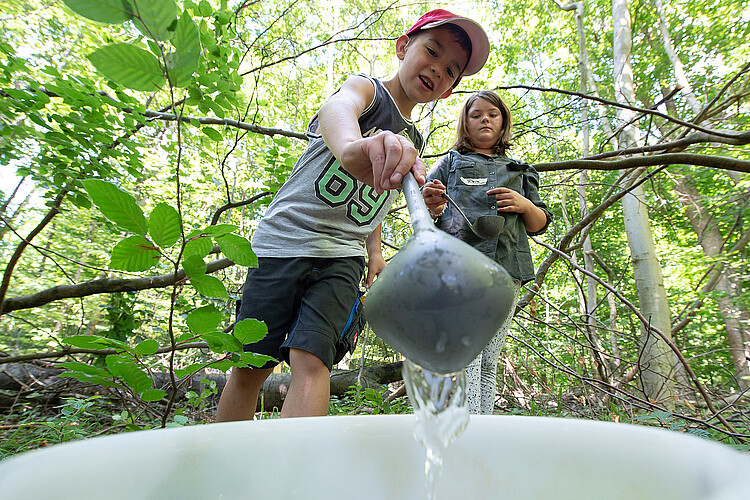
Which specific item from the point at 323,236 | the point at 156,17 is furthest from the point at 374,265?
the point at 156,17

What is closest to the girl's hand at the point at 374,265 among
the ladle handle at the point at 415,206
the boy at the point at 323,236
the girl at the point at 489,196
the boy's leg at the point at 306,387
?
the boy at the point at 323,236

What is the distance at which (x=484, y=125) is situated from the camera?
1.91 meters

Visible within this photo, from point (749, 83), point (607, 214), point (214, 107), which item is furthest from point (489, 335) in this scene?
point (607, 214)

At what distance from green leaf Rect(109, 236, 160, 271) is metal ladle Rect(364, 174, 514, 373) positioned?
46 cm

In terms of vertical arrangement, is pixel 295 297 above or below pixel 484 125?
below

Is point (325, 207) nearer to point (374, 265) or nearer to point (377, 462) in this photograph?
point (374, 265)

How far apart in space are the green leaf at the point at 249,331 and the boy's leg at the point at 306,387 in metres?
0.39

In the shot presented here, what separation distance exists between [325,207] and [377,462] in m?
0.99

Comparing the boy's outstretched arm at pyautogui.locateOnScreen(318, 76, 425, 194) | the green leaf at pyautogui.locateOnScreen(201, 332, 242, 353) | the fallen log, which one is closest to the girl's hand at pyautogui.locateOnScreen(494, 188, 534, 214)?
the boy's outstretched arm at pyautogui.locateOnScreen(318, 76, 425, 194)

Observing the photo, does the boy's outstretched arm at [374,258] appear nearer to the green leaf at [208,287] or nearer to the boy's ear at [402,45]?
the boy's ear at [402,45]

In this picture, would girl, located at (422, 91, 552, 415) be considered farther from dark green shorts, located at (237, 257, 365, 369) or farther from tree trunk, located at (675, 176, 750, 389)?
tree trunk, located at (675, 176, 750, 389)

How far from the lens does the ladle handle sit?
464 millimetres

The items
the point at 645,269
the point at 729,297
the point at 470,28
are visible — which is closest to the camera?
the point at 470,28

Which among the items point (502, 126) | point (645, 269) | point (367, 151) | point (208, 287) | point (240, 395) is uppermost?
point (502, 126)
